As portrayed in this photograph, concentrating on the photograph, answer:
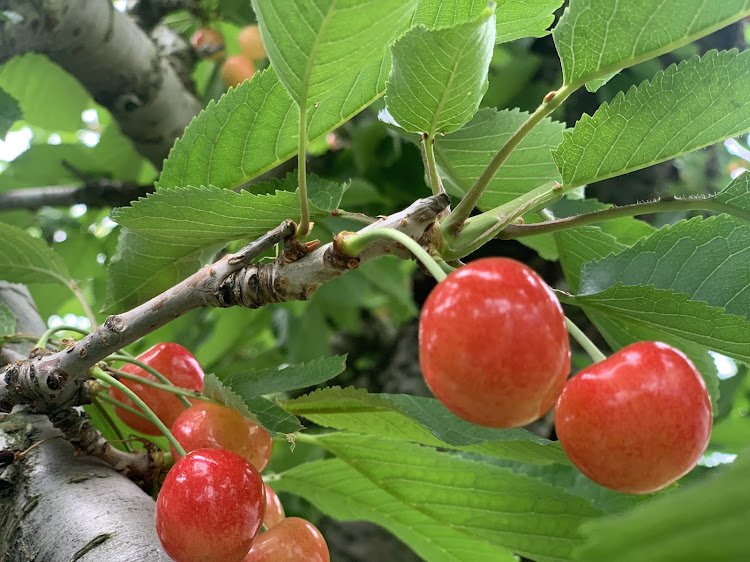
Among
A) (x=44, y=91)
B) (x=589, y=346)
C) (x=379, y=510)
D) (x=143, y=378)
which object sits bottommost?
(x=379, y=510)

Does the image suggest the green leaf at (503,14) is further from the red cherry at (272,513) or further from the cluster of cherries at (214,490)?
the red cherry at (272,513)

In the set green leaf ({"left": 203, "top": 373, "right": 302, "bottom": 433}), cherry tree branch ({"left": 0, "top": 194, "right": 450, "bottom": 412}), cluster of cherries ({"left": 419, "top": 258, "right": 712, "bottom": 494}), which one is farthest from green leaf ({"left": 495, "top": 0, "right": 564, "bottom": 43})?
green leaf ({"left": 203, "top": 373, "right": 302, "bottom": 433})

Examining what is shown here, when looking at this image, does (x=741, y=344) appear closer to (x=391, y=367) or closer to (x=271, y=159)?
Result: (x=271, y=159)

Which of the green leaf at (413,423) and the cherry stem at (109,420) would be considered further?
the cherry stem at (109,420)

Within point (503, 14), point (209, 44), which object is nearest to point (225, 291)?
point (503, 14)

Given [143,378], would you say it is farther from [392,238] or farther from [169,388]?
[392,238]

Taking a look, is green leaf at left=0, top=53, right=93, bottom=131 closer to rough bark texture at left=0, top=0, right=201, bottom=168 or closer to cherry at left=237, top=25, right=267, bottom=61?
rough bark texture at left=0, top=0, right=201, bottom=168

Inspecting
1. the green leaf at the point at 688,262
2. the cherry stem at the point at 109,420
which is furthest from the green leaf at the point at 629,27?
the cherry stem at the point at 109,420
